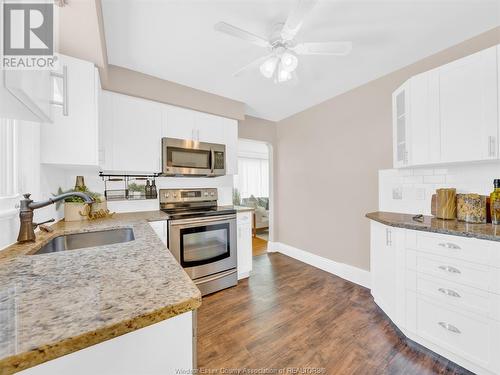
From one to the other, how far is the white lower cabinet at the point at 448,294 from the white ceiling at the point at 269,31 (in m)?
1.63

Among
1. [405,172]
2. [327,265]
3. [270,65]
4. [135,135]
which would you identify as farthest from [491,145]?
[135,135]

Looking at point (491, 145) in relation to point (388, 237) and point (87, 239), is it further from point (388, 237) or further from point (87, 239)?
point (87, 239)

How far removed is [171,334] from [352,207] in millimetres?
2591

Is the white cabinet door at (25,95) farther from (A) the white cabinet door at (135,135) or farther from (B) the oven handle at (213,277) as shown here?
(B) the oven handle at (213,277)

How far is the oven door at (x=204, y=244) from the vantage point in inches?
83.5

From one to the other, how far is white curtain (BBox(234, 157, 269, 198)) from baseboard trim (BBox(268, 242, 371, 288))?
10.1ft

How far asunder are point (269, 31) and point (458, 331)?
2.52 meters

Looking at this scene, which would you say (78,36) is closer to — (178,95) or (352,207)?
(178,95)

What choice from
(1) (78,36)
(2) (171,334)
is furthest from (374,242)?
(1) (78,36)

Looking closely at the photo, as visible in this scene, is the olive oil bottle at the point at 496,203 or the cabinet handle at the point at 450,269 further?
the olive oil bottle at the point at 496,203

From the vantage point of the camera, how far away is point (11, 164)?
1166 millimetres

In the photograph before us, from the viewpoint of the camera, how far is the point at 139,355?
0.48 m

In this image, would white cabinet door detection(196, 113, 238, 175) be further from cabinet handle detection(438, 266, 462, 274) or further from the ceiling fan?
cabinet handle detection(438, 266, 462, 274)

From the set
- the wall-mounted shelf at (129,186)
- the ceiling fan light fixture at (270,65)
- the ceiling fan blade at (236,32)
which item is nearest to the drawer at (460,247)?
the ceiling fan light fixture at (270,65)
